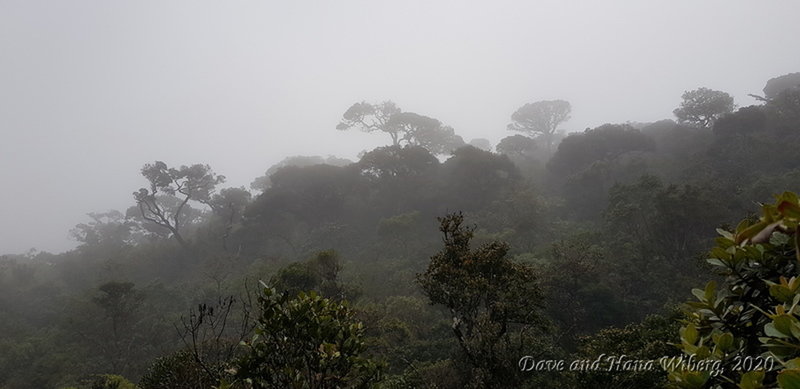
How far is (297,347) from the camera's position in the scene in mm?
4191

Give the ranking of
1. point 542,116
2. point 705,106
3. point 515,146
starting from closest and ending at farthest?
point 705,106
point 515,146
point 542,116

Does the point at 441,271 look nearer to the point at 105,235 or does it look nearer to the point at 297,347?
the point at 297,347

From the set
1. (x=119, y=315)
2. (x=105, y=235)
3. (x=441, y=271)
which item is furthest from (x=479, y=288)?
(x=105, y=235)

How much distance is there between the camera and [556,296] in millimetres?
15945

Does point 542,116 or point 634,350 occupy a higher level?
point 542,116

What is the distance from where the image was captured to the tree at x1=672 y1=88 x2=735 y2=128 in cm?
3762

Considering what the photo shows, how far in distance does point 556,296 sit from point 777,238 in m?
15.3

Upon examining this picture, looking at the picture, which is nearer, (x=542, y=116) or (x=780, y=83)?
(x=780, y=83)

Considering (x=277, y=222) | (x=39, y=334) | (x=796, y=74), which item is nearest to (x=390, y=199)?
(x=277, y=222)

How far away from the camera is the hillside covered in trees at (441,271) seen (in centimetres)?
415

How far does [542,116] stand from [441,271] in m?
57.0

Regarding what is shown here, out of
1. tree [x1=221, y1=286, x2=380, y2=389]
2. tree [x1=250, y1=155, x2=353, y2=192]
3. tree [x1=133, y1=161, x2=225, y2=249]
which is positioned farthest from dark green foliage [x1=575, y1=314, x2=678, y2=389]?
tree [x1=250, y1=155, x2=353, y2=192]

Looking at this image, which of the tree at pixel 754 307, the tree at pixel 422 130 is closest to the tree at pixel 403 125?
the tree at pixel 422 130

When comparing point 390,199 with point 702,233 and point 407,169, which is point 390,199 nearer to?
point 407,169
